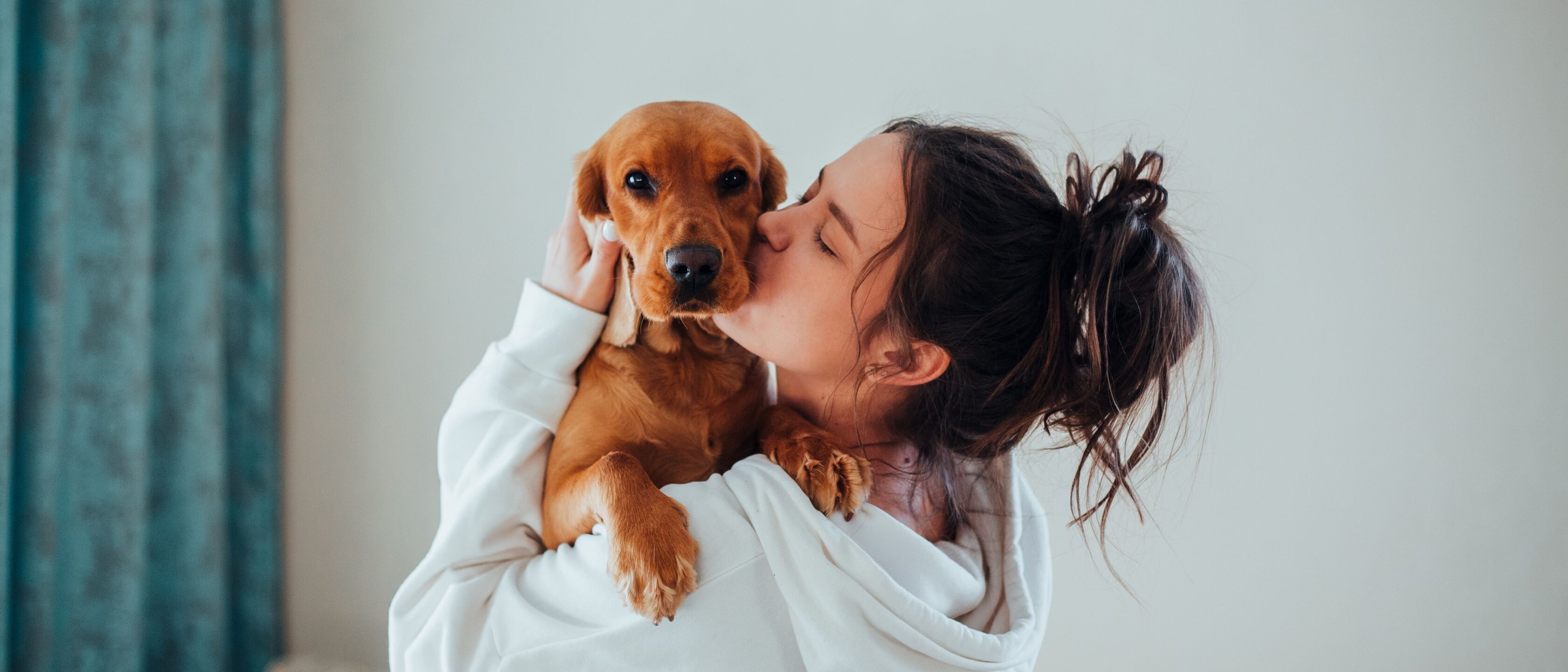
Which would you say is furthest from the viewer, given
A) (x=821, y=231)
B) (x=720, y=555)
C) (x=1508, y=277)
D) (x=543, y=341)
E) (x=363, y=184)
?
(x=363, y=184)

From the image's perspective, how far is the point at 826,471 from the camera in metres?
1.13

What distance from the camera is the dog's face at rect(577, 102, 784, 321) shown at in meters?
1.14

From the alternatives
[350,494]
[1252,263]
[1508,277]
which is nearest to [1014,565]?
[1252,263]

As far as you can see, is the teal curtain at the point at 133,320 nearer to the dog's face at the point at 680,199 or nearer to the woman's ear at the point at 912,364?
the dog's face at the point at 680,199

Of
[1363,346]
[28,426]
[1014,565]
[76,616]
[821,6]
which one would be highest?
[821,6]

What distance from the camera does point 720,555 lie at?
1024mm

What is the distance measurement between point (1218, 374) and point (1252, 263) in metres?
0.25

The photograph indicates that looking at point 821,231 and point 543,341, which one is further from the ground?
point 821,231

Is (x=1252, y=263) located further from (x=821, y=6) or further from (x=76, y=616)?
(x=76, y=616)

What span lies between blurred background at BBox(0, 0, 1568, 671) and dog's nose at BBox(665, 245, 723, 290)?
28.0 inches

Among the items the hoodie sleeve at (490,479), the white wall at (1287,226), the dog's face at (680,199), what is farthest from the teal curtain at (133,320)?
the dog's face at (680,199)

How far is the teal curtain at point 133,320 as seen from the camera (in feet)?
6.57

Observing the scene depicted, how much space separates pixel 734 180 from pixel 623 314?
29 centimetres

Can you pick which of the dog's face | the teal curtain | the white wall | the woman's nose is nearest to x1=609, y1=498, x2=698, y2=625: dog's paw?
the dog's face
